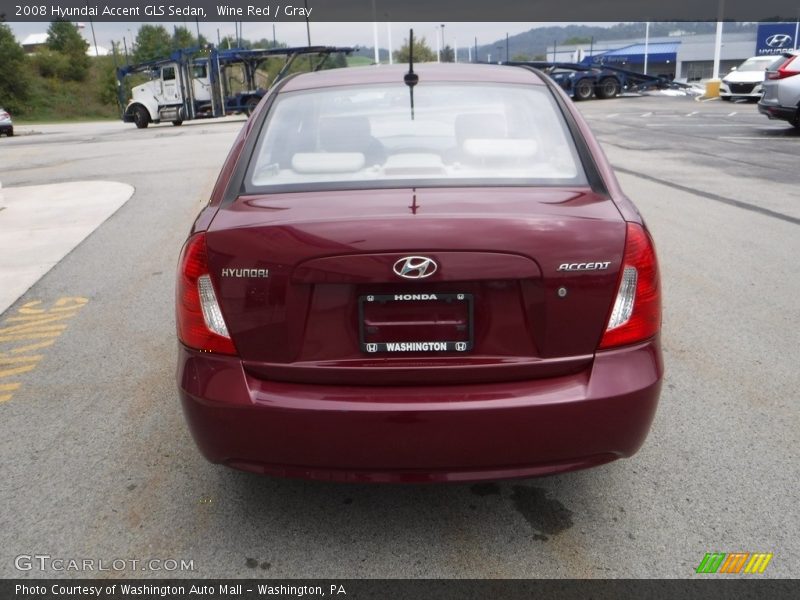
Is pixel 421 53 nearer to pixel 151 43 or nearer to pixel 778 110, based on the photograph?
pixel 151 43

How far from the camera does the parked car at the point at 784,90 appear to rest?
16453 mm

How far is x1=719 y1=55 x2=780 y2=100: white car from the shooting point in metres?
28.5

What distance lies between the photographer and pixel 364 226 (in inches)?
95.7

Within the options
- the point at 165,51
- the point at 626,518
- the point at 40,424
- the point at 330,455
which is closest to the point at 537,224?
the point at 330,455

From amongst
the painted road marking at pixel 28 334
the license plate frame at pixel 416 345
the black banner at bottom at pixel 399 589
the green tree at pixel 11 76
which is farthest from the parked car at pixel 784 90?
the green tree at pixel 11 76

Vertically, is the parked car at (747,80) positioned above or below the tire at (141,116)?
above

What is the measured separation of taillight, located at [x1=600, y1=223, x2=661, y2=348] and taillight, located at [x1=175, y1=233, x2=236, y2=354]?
4.09ft

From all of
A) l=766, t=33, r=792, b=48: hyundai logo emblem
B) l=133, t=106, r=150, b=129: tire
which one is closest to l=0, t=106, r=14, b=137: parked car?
l=133, t=106, r=150, b=129: tire

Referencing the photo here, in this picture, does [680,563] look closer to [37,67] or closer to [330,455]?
[330,455]

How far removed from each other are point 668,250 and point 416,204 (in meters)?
5.04

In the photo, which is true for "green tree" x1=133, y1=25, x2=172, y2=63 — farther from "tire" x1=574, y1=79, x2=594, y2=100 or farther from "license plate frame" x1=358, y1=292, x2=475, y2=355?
"license plate frame" x1=358, y1=292, x2=475, y2=355

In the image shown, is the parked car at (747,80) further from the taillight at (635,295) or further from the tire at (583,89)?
the taillight at (635,295)

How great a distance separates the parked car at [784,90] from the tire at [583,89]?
65.9ft

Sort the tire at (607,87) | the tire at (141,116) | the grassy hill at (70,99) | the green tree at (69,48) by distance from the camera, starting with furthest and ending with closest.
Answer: the green tree at (69,48)
the grassy hill at (70,99)
the tire at (607,87)
the tire at (141,116)
